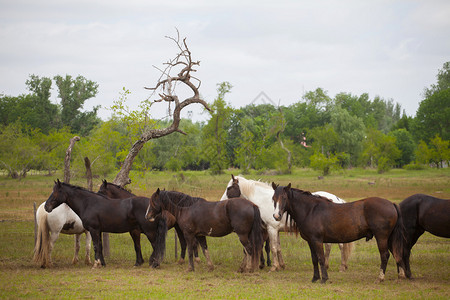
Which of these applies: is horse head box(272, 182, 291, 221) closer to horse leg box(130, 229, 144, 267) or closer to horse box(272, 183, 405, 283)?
horse box(272, 183, 405, 283)

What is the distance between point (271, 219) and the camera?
10133 millimetres

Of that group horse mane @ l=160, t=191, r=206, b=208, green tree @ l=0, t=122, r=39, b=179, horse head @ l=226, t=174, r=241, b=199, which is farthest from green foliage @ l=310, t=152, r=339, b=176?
horse mane @ l=160, t=191, r=206, b=208

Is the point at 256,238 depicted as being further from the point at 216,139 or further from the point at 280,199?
the point at 216,139

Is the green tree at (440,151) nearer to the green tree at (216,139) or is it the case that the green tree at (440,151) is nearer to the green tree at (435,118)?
the green tree at (435,118)

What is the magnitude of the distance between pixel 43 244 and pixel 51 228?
0.44m

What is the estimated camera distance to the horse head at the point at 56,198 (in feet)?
32.7

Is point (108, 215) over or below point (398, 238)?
over

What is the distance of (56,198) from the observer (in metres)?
10.1

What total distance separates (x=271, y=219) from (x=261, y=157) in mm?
44265

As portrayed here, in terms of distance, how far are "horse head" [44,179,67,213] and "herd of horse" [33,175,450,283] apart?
22 millimetres

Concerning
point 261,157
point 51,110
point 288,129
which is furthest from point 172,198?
point 288,129

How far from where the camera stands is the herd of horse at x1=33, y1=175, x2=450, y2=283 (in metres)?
8.27

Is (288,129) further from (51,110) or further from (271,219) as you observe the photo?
(271,219)

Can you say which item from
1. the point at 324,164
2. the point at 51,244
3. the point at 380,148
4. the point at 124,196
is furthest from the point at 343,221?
the point at 380,148
